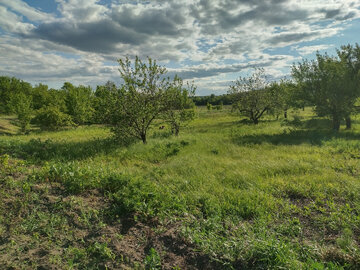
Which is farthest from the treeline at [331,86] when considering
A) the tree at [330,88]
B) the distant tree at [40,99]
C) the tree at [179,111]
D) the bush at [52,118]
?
the distant tree at [40,99]

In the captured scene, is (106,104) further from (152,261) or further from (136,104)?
(152,261)

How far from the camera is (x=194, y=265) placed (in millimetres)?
3469

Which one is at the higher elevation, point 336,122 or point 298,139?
point 336,122

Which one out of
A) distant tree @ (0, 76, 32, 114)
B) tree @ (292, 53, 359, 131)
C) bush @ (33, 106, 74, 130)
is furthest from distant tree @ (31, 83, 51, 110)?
tree @ (292, 53, 359, 131)

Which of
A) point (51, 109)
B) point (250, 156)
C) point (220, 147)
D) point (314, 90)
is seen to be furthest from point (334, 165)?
point (51, 109)

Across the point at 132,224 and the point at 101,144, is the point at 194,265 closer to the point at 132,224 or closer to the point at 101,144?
the point at 132,224

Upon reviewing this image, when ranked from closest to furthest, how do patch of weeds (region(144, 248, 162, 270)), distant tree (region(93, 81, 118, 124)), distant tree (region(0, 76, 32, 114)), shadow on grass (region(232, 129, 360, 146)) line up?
patch of weeds (region(144, 248, 162, 270)), distant tree (region(93, 81, 118, 124)), shadow on grass (region(232, 129, 360, 146)), distant tree (region(0, 76, 32, 114))

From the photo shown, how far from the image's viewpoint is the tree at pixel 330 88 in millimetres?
16391

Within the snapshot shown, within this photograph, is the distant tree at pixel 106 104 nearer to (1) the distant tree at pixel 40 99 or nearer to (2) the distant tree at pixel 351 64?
(2) the distant tree at pixel 351 64

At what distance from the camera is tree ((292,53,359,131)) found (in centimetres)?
1639

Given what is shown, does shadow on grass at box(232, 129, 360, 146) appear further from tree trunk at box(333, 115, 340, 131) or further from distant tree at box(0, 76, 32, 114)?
distant tree at box(0, 76, 32, 114)

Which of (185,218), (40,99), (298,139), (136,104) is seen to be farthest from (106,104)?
(40,99)

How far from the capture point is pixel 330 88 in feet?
54.5

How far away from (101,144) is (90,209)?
929cm
